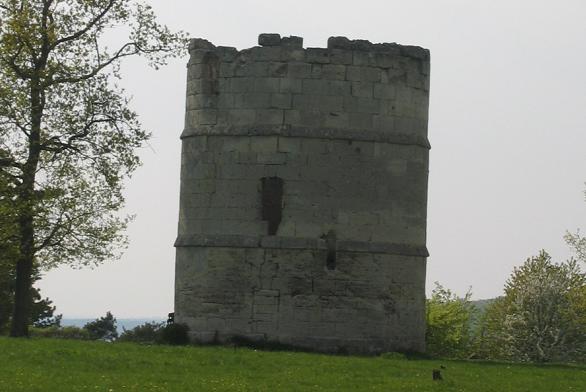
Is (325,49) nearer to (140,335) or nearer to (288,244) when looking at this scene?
(288,244)

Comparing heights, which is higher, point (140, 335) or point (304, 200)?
point (304, 200)

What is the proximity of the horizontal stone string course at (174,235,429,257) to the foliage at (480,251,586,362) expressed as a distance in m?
19.9

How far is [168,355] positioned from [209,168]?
501 cm

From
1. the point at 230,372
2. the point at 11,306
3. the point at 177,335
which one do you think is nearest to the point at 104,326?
the point at 11,306

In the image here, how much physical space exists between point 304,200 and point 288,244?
2.88 feet

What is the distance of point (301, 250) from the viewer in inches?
1010

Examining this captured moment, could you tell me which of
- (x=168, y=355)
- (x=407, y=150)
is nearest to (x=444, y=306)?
(x=407, y=150)

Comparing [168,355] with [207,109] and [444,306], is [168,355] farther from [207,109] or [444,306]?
[444,306]

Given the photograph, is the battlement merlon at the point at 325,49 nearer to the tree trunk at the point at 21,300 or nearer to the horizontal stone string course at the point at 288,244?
the horizontal stone string course at the point at 288,244

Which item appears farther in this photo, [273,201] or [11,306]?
[11,306]

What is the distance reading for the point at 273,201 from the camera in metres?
25.8

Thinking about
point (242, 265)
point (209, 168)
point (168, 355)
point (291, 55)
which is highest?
point (291, 55)

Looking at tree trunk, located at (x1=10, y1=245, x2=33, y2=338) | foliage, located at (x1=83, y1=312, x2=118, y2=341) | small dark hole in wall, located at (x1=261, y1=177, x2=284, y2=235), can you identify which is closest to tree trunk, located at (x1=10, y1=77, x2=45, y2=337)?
tree trunk, located at (x1=10, y1=245, x2=33, y2=338)

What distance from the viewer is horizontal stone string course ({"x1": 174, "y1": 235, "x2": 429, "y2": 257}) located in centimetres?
2566
